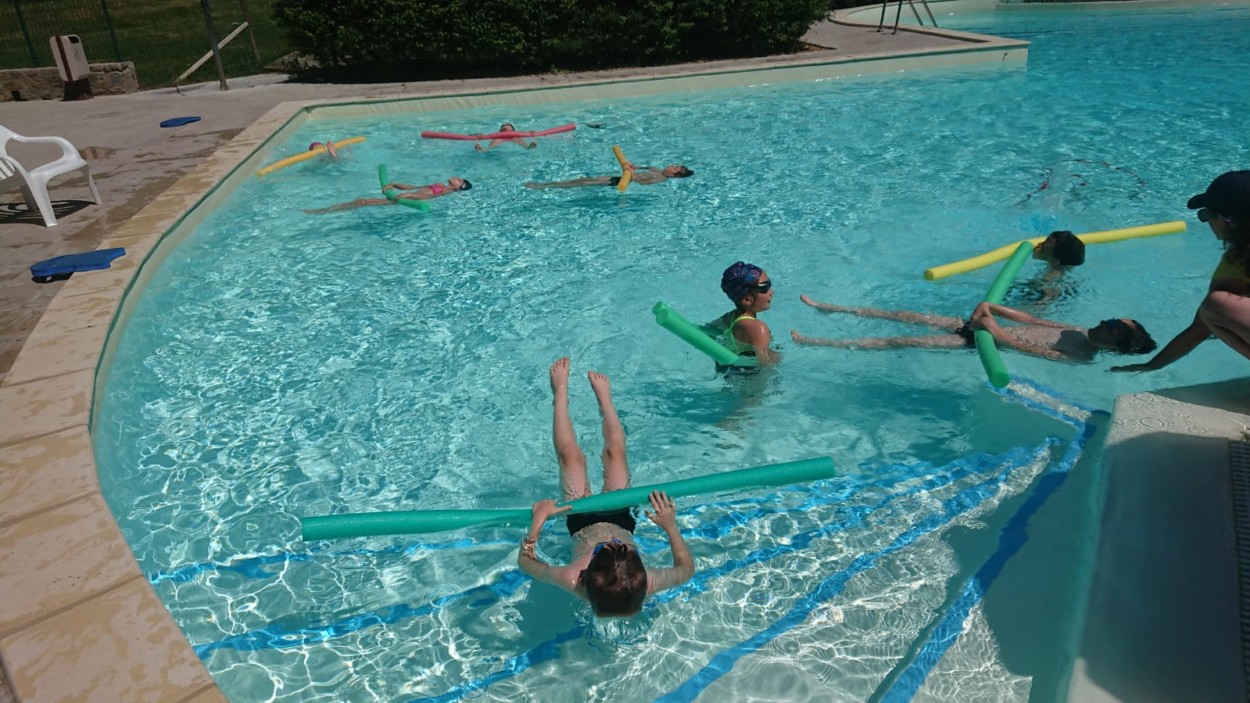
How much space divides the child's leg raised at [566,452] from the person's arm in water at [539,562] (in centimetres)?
55

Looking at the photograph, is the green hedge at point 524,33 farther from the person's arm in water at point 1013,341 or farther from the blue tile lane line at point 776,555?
the blue tile lane line at point 776,555

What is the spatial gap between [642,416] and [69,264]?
445 cm

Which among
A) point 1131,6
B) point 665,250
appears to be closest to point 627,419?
point 665,250

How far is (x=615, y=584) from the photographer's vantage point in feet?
9.84

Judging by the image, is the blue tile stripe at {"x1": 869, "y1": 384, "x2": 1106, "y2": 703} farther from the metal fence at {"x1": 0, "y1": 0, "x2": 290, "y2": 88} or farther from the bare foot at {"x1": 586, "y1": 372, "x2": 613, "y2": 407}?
the metal fence at {"x1": 0, "y1": 0, "x2": 290, "y2": 88}

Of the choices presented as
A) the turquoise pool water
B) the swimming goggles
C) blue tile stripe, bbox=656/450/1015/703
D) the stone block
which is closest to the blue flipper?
the turquoise pool water

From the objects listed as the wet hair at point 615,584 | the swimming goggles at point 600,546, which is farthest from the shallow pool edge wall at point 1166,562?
the swimming goggles at point 600,546

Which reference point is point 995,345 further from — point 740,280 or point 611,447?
point 611,447

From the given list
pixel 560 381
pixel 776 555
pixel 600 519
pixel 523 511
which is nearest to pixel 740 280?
pixel 560 381

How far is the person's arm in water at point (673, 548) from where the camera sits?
3301 millimetres

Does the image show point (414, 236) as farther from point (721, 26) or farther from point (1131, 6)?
point (1131, 6)

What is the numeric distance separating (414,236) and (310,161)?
3.16 metres

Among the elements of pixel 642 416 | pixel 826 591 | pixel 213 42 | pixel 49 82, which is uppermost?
pixel 213 42

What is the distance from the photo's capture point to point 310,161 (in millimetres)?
10195
